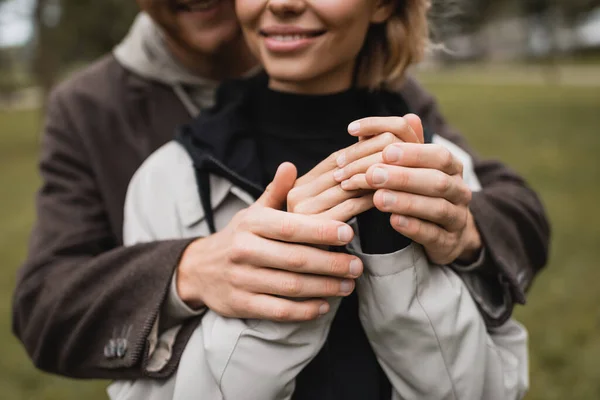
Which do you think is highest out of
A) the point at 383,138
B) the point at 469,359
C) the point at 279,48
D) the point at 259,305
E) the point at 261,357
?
the point at 279,48

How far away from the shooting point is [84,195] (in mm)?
2270

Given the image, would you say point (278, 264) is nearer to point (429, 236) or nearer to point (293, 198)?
point (293, 198)

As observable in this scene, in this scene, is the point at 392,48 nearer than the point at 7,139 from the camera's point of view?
Yes

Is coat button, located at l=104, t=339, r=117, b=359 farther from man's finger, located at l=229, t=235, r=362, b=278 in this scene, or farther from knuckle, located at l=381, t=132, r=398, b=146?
knuckle, located at l=381, t=132, r=398, b=146

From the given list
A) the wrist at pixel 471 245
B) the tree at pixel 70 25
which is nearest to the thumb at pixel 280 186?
the wrist at pixel 471 245

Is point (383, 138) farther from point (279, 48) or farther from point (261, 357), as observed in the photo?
point (261, 357)

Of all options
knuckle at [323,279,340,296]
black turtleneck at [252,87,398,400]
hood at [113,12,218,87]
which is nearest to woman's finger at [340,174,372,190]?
knuckle at [323,279,340,296]

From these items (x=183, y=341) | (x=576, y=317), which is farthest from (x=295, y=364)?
(x=576, y=317)

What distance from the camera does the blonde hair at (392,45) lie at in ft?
6.54

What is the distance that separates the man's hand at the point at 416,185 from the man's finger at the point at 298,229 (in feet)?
0.33

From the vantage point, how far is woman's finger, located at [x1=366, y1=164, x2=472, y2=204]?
1422mm

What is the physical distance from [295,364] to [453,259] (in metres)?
0.48

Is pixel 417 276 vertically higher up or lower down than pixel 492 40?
higher up

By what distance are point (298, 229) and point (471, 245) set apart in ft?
1.81
